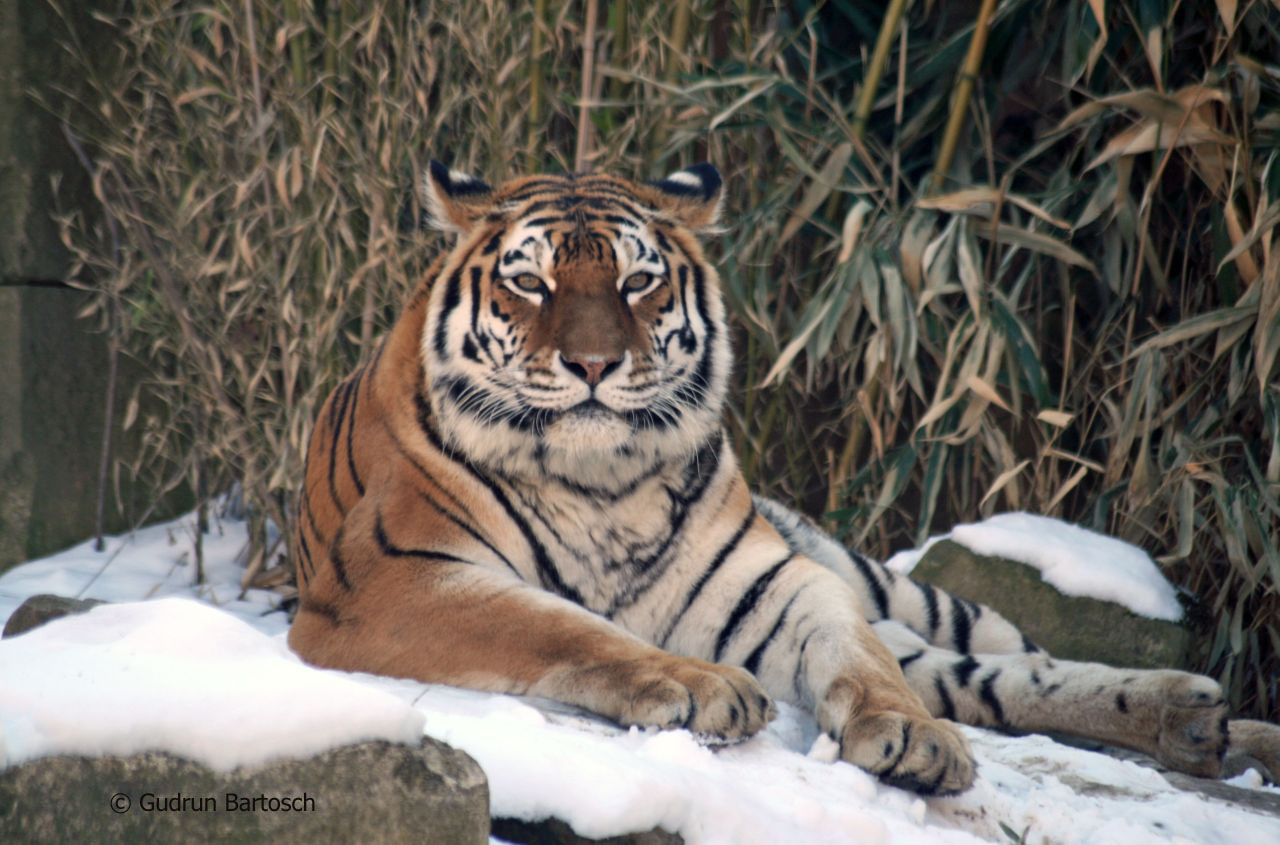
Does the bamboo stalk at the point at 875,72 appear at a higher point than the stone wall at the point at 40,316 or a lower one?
higher

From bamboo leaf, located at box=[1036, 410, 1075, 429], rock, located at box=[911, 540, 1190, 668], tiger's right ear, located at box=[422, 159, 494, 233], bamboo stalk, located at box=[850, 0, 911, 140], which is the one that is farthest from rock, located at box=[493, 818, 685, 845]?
bamboo stalk, located at box=[850, 0, 911, 140]

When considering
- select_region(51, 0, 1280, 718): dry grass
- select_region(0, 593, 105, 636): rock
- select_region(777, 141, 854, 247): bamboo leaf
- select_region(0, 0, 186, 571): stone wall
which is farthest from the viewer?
select_region(0, 0, 186, 571): stone wall

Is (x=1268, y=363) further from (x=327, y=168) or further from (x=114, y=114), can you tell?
(x=114, y=114)

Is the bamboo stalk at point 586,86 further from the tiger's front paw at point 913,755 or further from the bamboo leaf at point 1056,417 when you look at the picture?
the tiger's front paw at point 913,755

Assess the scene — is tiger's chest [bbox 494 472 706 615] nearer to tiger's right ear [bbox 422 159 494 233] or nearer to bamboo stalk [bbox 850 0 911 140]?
tiger's right ear [bbox 422 159 494 233]

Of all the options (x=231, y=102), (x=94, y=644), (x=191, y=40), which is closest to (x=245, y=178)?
(x=231, y=102)

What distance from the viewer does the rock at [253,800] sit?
124 cm

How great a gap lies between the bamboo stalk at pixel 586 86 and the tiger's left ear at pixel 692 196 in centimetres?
68

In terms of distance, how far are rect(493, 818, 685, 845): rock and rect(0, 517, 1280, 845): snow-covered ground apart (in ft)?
0.04

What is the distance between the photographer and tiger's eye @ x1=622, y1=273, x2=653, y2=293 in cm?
240

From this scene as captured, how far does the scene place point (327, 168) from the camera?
12.5ft

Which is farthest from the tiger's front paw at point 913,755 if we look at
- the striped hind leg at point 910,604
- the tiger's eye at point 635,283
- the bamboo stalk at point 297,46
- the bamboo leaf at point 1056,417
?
the bamboo stalk at point 297,46

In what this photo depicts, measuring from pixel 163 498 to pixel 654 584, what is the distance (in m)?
2.65

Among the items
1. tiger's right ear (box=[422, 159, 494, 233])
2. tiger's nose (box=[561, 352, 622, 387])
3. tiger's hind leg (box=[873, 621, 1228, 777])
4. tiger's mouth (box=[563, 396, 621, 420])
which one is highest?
tiger's right ear (box=[422, 159, 494, 233])
